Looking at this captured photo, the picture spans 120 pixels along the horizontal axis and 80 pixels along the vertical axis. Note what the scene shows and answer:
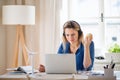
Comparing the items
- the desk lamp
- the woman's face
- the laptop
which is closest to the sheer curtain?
the desk lamp

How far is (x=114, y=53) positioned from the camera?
14.3 ft

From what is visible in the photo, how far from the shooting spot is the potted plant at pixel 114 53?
435cm

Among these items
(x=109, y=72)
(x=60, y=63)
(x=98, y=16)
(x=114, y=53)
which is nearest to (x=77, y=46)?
(x=60, y=63)

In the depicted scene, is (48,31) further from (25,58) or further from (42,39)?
(25,58)

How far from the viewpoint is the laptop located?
291cm

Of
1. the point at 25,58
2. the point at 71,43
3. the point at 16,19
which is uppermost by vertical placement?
the point at 16,19

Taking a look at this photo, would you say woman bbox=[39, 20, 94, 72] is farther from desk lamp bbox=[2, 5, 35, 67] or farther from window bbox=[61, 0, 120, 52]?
window bbox=[61, 0, 120, 52]

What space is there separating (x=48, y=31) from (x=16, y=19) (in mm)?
683

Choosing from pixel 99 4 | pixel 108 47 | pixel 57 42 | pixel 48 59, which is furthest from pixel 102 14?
pixel 48 59

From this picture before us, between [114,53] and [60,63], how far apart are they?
5.55 ft

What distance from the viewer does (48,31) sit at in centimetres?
455

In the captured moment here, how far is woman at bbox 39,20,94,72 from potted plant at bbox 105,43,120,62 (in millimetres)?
974

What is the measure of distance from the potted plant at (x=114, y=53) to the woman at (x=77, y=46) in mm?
974

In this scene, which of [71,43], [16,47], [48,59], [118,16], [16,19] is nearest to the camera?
[48,59]
